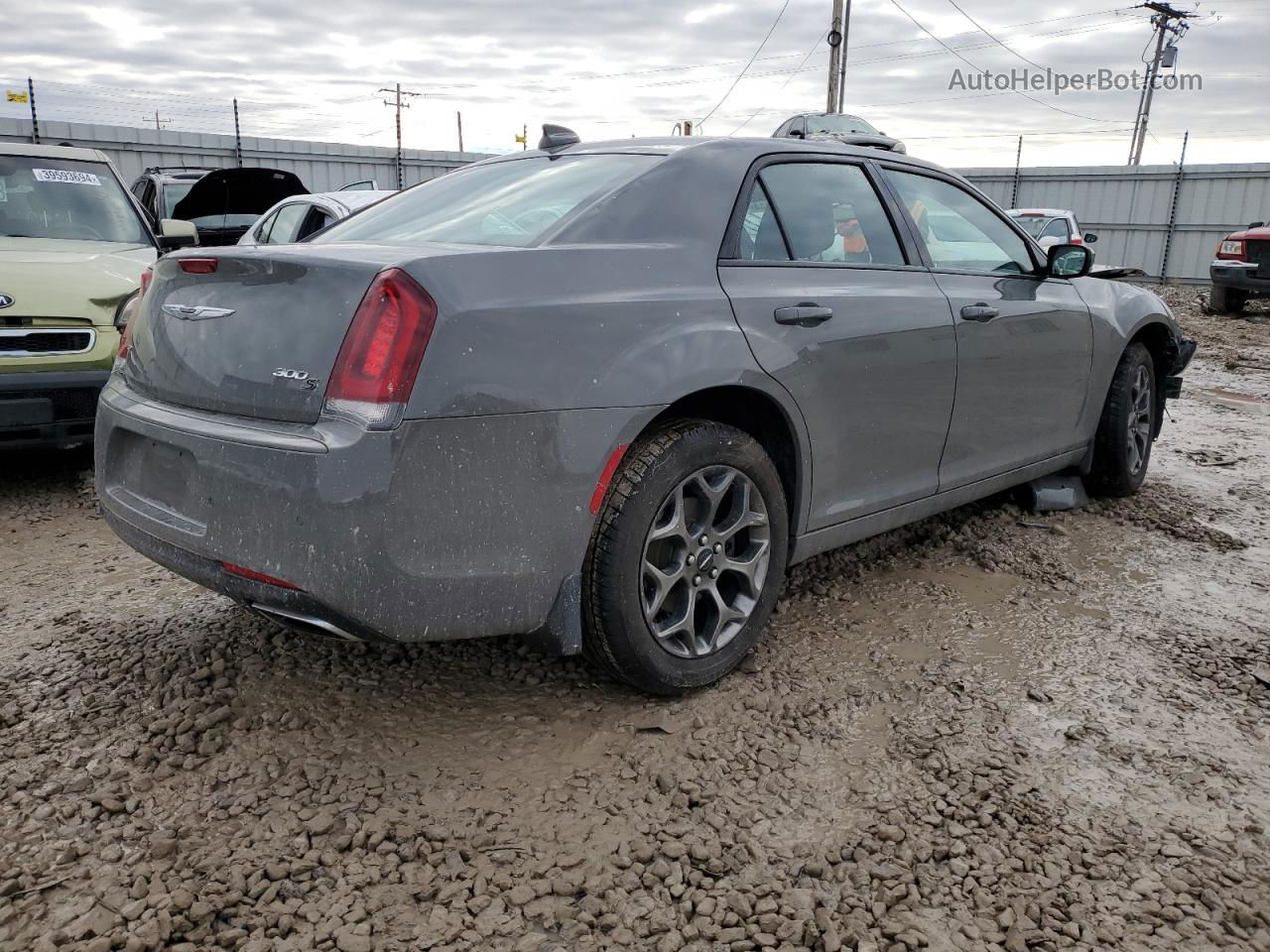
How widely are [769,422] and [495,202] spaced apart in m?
1.08

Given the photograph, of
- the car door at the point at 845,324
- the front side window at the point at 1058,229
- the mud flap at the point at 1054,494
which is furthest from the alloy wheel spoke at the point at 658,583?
the front side window at the point at 1058,229

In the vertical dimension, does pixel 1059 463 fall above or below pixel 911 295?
below

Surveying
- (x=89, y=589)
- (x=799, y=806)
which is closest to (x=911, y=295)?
(x=799, y=806)

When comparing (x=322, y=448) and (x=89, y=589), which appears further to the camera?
(x=89, y=589)

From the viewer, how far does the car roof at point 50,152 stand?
6.09 metres

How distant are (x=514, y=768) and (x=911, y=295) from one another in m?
2.04

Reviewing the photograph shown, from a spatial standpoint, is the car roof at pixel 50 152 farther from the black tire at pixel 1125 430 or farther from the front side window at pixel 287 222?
the black tire at pixel 1125 430

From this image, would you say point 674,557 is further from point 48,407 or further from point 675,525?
point 48,407

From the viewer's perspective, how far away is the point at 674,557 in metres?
2.76

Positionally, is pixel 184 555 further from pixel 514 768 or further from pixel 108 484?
pixel 514 768

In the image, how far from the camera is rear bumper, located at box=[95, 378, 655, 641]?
2.17 metres

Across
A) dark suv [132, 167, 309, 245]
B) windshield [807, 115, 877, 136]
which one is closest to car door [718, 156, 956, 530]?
dark suv [132, 167, 309, 245]

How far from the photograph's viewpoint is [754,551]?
9.73ft

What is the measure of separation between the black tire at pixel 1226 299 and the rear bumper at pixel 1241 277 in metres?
0.26
